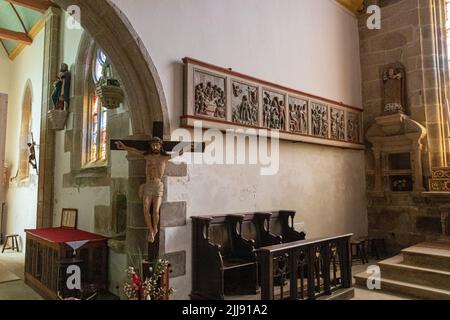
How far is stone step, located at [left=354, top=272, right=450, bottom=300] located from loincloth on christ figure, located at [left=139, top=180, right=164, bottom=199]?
2.76 m

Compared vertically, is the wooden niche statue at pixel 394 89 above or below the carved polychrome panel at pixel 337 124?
above

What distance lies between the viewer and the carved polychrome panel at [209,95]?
12.6 ft

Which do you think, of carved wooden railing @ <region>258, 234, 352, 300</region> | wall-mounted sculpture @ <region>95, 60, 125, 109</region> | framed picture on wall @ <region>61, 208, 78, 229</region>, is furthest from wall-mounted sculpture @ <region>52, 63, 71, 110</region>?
carved wooden railing @ <region>258, 234, 352, 300</region>

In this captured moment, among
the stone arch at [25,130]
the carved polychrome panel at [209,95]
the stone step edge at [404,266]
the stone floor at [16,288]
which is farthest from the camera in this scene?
the stone arch at [25,130]

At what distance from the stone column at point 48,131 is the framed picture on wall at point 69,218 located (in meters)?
0.73

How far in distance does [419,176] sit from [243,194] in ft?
10.7

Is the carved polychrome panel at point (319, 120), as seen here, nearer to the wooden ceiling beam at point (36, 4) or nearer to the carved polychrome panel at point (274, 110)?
the carved polychrome panel at point (274, 110)

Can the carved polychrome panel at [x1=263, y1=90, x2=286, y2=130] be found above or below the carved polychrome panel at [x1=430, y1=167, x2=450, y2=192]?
above

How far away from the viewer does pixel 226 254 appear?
3885 millimetres

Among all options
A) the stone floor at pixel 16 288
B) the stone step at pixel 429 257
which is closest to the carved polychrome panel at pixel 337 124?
the stone step at pixel 429 257

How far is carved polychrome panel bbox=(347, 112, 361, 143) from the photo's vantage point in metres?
6.17

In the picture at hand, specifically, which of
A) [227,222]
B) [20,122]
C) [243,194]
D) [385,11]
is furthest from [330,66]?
[20,122]

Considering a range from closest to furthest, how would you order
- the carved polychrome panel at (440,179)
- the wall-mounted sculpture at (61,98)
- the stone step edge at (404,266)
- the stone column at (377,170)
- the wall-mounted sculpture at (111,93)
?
the stone step edge at (404,266), the wall-mounted sculpture at (111,93), the carved polychrome panel at (440,179), the wall-mounted sculpture at (61,98), the stone column at (377,170)

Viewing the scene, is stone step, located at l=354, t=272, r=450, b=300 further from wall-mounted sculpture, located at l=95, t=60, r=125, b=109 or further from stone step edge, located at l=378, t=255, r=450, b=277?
wall-mounted sculpture, located at l=95, t=60, r=125, b=109
